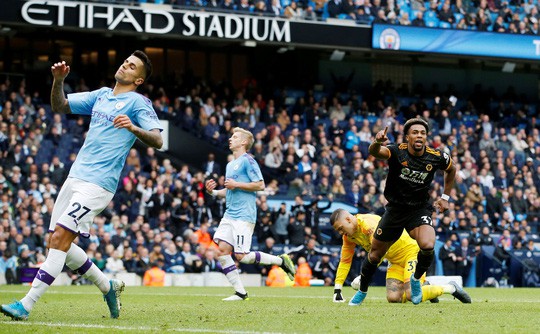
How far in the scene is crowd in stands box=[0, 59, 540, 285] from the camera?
922 inches

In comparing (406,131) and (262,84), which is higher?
(262,84)

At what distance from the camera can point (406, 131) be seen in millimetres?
11914

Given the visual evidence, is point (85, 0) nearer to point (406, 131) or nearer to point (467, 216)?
point (467, 216)

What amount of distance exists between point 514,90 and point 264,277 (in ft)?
60.3

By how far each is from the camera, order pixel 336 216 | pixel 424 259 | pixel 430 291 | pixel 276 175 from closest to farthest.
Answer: pixel 424 259 < pixel 430 291 < pixel 336 216 < pixel 276 175

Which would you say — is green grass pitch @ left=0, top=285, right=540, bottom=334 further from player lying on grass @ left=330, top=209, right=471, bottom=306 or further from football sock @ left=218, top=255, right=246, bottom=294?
football sock @ left=218, top=255, right=246, bottom=294

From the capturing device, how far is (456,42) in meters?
34.1

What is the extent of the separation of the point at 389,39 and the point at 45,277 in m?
25.1

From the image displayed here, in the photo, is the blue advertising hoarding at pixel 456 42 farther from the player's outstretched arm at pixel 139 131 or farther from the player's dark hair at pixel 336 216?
the player's outstretched arm at pixel 139 131

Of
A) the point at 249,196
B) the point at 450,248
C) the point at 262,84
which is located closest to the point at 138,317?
the point at 249,196

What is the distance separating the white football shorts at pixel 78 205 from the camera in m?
8.94

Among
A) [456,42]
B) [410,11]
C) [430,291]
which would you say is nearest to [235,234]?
[430,291]

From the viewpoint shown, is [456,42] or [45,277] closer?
[45,277]

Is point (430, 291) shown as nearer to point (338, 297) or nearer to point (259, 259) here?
point (338, 297)
